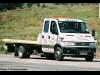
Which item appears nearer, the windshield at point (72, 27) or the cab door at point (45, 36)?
the windshield at point (72, 27)

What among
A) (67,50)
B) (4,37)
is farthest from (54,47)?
(4,37)

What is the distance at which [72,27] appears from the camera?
22.6 meters

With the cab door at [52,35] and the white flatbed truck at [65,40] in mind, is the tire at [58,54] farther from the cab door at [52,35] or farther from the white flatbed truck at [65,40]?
the cab door at [52,35]

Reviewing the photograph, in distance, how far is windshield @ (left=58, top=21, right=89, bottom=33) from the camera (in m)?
22.4

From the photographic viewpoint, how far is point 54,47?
22.8m

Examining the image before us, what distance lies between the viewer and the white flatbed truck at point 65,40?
73.0ft

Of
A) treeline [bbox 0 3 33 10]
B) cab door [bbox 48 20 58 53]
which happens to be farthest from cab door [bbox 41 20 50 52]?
treeline [bbox 0 3 33 10]

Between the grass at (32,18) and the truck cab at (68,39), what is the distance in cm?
40

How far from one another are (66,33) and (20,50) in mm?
2904

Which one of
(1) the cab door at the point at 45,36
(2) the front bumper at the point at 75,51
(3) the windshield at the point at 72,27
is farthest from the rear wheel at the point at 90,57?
(1) the cab door at the point at 45,36

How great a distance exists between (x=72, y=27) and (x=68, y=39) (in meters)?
0.61

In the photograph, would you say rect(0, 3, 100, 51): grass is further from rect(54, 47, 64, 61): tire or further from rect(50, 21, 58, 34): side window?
rect(54, 47, 64, 61): tire

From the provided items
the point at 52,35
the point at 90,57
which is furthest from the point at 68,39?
the point at 90,57
